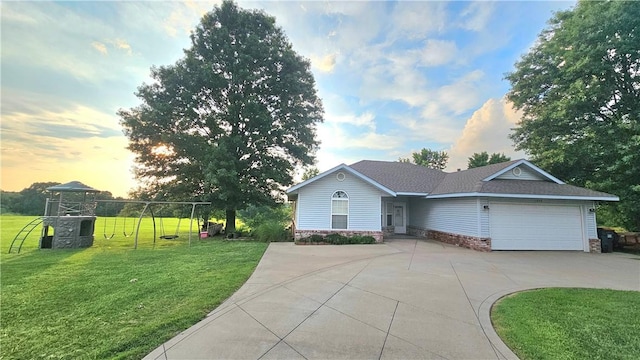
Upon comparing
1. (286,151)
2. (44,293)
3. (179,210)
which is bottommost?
(44,293)

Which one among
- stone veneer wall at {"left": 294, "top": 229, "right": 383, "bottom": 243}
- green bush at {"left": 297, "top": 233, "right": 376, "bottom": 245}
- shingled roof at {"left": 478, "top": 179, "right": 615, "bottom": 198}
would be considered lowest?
green bush at {"left": 297, "top": 233, "right": 376, "bottom": 245}

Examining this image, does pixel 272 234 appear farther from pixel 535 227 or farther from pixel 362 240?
pixel 535 227

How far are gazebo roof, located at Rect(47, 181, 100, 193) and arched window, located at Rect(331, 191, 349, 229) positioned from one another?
12087 millimetres

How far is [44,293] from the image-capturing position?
5523 millimetres

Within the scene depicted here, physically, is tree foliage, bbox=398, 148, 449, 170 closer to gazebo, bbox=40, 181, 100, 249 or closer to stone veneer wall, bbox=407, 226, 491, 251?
stone veneer wall, bbox=407, 226, 491, 251

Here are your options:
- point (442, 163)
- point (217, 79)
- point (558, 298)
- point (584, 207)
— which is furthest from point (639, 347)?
point (442, 163)

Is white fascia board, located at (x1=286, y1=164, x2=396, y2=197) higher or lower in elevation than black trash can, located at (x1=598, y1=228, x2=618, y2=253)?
higher

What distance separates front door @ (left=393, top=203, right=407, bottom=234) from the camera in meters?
18.3

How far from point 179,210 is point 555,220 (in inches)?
818

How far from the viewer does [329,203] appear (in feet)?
44.9

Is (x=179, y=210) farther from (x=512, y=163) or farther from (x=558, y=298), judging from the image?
(x=512, y=163)

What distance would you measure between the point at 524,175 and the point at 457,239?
4.65m

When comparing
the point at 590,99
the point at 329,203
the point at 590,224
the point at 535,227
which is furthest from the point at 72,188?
the point at 590,99

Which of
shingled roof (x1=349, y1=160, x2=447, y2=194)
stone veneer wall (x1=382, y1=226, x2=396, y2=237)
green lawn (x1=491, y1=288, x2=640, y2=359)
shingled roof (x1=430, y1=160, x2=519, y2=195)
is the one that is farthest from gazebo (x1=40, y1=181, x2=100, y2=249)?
shingled roof (x1=430, y1=160, x2=519, y2=195)
